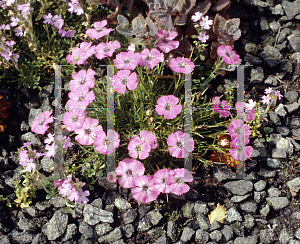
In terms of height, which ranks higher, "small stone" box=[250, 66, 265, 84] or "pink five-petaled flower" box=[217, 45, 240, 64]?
"pink five-petaled flower" box=[217, 45, 240, 64]

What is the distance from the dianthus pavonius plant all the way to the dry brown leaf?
424 millimetres

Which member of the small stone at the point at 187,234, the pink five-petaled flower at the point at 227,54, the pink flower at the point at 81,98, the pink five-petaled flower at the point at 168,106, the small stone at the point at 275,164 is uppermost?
the pink five-petaled flower at the point at 227,54

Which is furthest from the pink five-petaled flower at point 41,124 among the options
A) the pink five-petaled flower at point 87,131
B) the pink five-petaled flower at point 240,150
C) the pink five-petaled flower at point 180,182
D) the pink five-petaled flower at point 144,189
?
the pink five-petaled flower at point 240,150

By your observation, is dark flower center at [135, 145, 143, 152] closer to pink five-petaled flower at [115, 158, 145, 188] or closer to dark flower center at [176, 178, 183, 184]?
pink five-petaled flower at [115, 158, 145, 188]

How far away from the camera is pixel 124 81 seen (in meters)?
2.46

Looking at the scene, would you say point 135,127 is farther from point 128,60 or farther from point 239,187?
point 239,187

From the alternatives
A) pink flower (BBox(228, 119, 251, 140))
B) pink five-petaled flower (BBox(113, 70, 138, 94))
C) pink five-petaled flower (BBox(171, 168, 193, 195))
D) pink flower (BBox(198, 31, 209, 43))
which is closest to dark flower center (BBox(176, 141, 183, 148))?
pink five-petaled flower (BBox(171, 168, 193, 195))

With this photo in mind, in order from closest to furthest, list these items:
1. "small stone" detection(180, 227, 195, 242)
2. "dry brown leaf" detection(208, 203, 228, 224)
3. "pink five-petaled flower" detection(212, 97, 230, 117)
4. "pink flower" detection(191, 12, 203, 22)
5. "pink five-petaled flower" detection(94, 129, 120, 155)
→ "pink five-petaled flower" detection(94, 129, 120, 155), "small stone" detection(180, 227, 195, 242), "dry brown leaf" detection(208, 203, 228, 224), "pink five-petaled flower" detection(212, 97, 230, 117), "pink flower" detection(191, 12, 203, 22)

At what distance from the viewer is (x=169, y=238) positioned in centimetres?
249

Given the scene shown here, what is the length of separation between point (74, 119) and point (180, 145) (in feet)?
2.85

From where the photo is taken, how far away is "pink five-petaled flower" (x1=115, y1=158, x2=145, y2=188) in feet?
7.88

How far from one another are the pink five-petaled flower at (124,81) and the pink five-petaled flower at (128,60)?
0.10 metres

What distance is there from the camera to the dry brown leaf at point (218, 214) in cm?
257

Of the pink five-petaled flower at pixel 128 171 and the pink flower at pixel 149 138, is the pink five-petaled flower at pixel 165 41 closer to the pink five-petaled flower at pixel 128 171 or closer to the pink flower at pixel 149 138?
the pink flower at pixel 149 138
